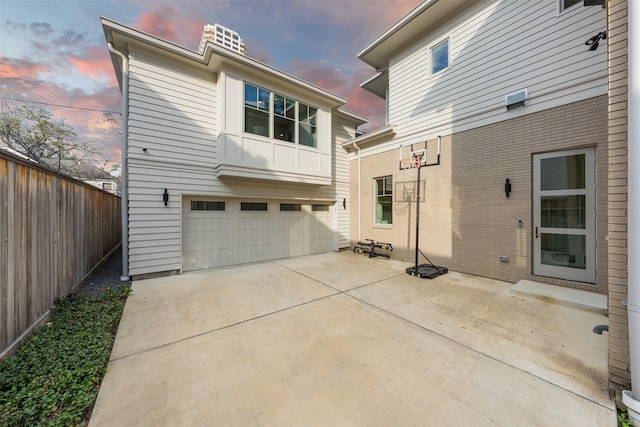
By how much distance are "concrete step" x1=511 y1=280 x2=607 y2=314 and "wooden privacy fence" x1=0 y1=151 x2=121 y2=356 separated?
6.95 m

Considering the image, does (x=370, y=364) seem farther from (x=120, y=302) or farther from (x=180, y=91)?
(x=180, y=91)

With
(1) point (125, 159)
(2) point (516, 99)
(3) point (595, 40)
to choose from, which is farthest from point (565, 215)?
(1) point (125, 159)

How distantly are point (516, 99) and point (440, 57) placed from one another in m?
2.51

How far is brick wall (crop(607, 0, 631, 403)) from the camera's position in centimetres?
186

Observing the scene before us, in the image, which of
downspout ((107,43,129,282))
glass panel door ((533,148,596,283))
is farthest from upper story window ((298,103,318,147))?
glass panel door ((533,148,596,283))

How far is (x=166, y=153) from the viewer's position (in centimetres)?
570

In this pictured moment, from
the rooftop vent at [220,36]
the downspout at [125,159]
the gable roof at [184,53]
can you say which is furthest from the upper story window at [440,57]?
the downspout at [125,159]

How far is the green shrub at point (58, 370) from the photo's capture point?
1.74m

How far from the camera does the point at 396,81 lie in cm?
748

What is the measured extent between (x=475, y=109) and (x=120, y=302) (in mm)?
8252

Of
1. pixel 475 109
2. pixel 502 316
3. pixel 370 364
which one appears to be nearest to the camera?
pixel 370 364

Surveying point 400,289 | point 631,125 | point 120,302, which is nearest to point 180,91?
point 120,302

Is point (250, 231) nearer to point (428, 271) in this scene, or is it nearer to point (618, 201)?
point (428, 271)

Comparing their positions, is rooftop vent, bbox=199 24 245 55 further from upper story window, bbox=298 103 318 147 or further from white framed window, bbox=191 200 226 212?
white framed window, bbox=191 200 226 212
